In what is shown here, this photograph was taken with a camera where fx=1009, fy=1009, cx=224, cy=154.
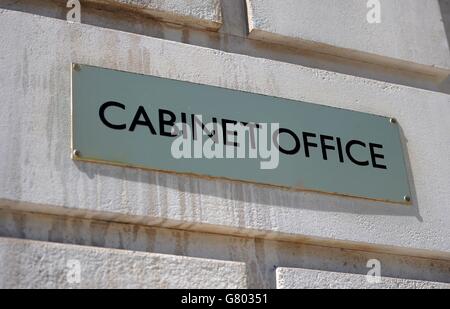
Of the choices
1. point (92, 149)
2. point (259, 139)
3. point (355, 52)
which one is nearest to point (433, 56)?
point (355, 52)

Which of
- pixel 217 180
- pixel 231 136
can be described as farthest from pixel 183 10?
pixel 217 180

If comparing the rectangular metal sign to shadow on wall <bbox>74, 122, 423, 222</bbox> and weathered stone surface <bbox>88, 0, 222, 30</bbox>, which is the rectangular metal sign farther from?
weathered stone surface <bbox>88, 0, 222, 30</bbox>

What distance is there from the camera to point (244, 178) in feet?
10.5

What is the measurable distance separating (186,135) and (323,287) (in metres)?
0.64

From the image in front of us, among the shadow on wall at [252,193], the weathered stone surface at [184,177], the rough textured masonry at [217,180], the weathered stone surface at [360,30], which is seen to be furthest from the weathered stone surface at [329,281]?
the weathered stone surface at [360,30]

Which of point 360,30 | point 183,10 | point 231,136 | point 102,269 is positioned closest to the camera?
point 102,269

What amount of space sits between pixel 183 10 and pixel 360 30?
0.74 metres

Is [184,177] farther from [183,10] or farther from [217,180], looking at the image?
[183,10]

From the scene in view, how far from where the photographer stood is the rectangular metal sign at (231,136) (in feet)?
10.1

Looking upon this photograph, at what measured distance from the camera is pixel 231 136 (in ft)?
10.6

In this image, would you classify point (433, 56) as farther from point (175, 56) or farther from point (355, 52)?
point (175, 56)

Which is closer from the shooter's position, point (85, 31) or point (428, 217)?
point (85, 31)

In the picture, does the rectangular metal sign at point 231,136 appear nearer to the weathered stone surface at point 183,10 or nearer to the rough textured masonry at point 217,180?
the rough textured masonry at point 217,180

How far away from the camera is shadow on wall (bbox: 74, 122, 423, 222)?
303 centimetres
